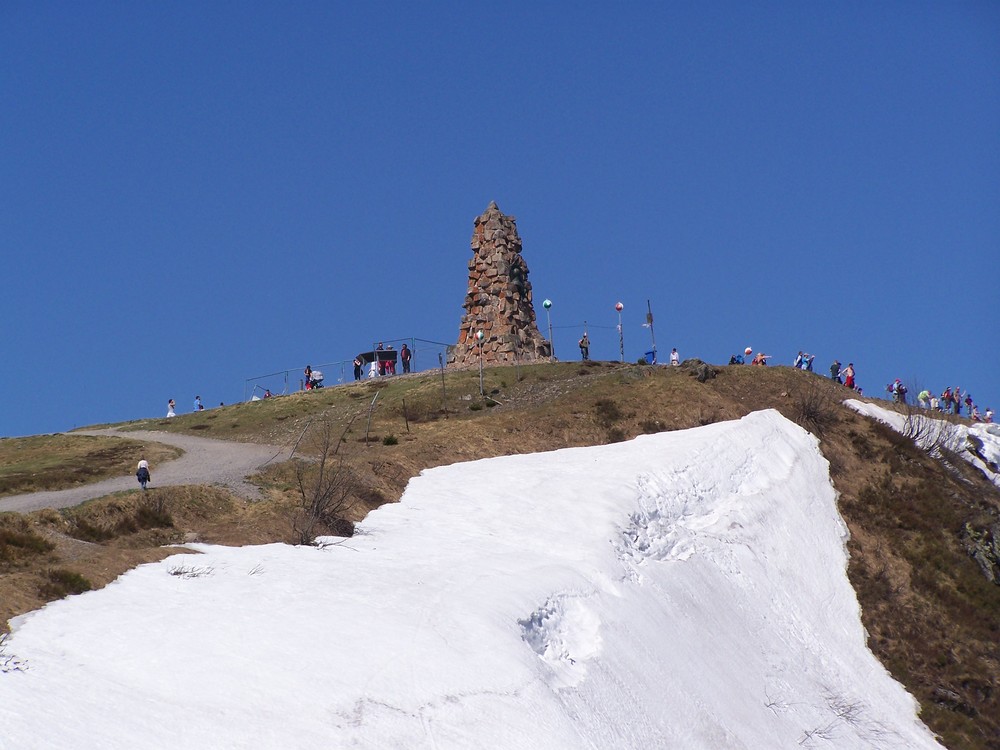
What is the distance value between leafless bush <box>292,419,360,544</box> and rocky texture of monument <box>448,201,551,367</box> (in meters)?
26.3

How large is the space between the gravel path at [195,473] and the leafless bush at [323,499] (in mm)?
1330

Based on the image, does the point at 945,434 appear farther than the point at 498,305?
No

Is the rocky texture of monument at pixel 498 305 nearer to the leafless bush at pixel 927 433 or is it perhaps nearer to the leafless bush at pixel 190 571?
the leafless bush at pixel 927 433

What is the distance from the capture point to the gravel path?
27453 millimetres

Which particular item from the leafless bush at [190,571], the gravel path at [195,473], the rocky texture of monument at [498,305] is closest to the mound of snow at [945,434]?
the rocky texture of monument at [498,305]

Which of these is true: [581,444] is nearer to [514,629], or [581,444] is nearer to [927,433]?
[927,433]

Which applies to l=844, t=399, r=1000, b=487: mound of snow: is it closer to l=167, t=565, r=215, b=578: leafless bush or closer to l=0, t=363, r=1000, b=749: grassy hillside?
l=0, t=363, r=1000, b=749: grassy hillside

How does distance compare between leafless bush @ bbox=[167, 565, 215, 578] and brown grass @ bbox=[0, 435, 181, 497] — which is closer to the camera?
leafless bush @ bbox=[167, 565, 215, 578]

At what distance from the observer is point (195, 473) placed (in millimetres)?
31812

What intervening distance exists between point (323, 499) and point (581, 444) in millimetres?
14381

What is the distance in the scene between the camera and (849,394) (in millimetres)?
45625

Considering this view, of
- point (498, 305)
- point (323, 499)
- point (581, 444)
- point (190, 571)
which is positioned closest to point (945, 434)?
point (581, 444)

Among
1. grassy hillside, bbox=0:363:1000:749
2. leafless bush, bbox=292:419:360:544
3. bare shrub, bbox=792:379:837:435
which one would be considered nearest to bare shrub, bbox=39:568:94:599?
grassy hillside, bbox=0:363:1000:749

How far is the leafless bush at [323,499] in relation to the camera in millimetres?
24672
